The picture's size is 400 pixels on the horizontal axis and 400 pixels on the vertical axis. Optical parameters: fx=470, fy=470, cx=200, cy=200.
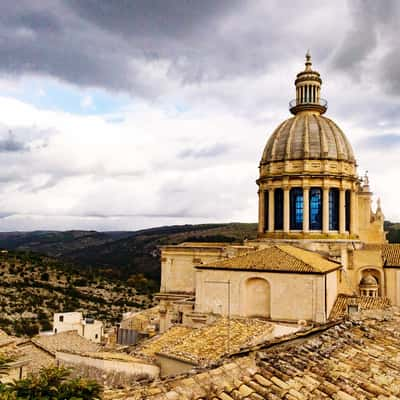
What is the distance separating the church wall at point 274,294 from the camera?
23672mm

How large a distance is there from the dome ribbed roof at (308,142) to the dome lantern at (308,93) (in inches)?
A: 36.2

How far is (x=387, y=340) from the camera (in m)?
9.94

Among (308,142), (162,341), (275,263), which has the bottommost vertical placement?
(162,341)

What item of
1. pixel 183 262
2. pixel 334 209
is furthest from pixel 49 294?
pixel 334 209

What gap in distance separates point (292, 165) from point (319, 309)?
48.2 ft

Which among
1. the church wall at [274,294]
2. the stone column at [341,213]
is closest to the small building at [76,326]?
the church wall at [274,294]

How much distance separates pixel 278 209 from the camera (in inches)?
1437

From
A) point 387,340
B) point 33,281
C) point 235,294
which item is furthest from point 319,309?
point 33,281

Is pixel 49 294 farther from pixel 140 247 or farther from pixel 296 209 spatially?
pixel 140 247

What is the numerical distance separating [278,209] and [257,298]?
12451 mm

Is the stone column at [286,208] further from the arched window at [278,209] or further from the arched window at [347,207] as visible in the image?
the arched window at [347,207]

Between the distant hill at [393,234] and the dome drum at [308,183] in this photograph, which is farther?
the distant hill at [393,234]

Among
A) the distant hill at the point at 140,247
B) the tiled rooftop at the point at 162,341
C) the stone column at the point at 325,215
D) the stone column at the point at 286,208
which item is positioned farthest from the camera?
the distant hill at the point at 140,247

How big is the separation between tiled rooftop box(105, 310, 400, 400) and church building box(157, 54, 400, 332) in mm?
14682
